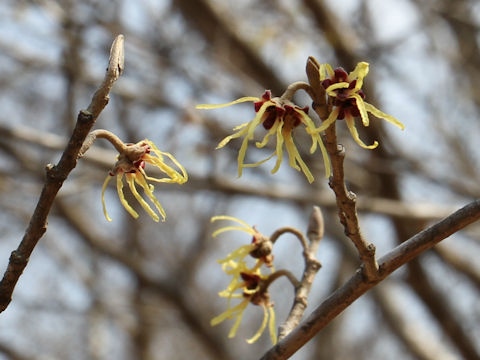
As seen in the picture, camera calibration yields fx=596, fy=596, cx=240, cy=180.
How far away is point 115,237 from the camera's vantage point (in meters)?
6.81

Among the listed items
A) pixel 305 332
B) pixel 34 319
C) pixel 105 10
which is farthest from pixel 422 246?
pixel 34 319

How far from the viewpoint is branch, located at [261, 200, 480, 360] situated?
996mm

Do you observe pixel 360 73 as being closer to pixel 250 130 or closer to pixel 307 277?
pixel 250 130

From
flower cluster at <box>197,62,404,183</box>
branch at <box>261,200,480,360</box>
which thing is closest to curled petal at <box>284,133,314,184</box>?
flower cluster at <box>197,62,404,183</box>

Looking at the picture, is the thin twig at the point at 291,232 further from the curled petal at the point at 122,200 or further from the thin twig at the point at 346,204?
the curled petal at the point at 122,200

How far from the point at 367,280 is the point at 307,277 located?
281mm

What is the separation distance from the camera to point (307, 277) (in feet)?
4.38

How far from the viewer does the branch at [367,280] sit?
3.27ft

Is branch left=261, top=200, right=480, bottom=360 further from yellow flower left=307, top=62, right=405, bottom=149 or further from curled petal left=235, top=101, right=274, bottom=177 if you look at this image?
curled petal left=235, top=101, right=274, bottom=177

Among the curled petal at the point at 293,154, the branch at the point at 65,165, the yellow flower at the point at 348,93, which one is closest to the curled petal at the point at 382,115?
the yellow flower at the point at 348,93

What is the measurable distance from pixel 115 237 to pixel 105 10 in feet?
10.6

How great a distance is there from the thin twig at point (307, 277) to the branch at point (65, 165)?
21.5 inches

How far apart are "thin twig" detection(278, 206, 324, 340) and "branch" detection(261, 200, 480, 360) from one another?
4.5 inches

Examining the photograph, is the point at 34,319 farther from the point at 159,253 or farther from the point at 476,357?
the point at 476,357
